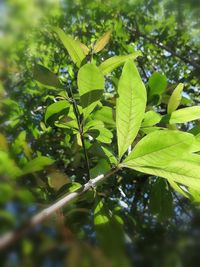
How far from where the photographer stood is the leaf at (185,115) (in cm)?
101

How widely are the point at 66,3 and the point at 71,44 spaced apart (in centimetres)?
126

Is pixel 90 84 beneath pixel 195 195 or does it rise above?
above

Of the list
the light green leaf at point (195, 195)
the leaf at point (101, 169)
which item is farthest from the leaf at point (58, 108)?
the light green leaf at point (195, 195)

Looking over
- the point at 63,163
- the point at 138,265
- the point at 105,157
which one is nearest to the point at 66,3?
the point at 63,163

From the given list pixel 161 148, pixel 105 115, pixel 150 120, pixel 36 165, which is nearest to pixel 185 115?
pixel 150 120

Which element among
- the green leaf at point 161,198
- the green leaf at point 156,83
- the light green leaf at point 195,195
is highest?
the green leaf at point 156,83

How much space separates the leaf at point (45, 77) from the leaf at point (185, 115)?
34 centimetres

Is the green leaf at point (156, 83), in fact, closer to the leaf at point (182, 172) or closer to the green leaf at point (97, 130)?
the green leaf at point (97, 130)

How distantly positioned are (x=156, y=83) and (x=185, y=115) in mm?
166

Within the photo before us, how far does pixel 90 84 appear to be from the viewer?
2.47 feet

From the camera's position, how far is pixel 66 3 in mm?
2066

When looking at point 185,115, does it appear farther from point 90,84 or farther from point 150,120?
point 90,84

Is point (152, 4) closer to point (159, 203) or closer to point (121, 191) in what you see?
point (121, 191)

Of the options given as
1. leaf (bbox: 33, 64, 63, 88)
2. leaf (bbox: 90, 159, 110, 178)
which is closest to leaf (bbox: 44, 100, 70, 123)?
leaf (bbox: 33, 64, 63, 88)
